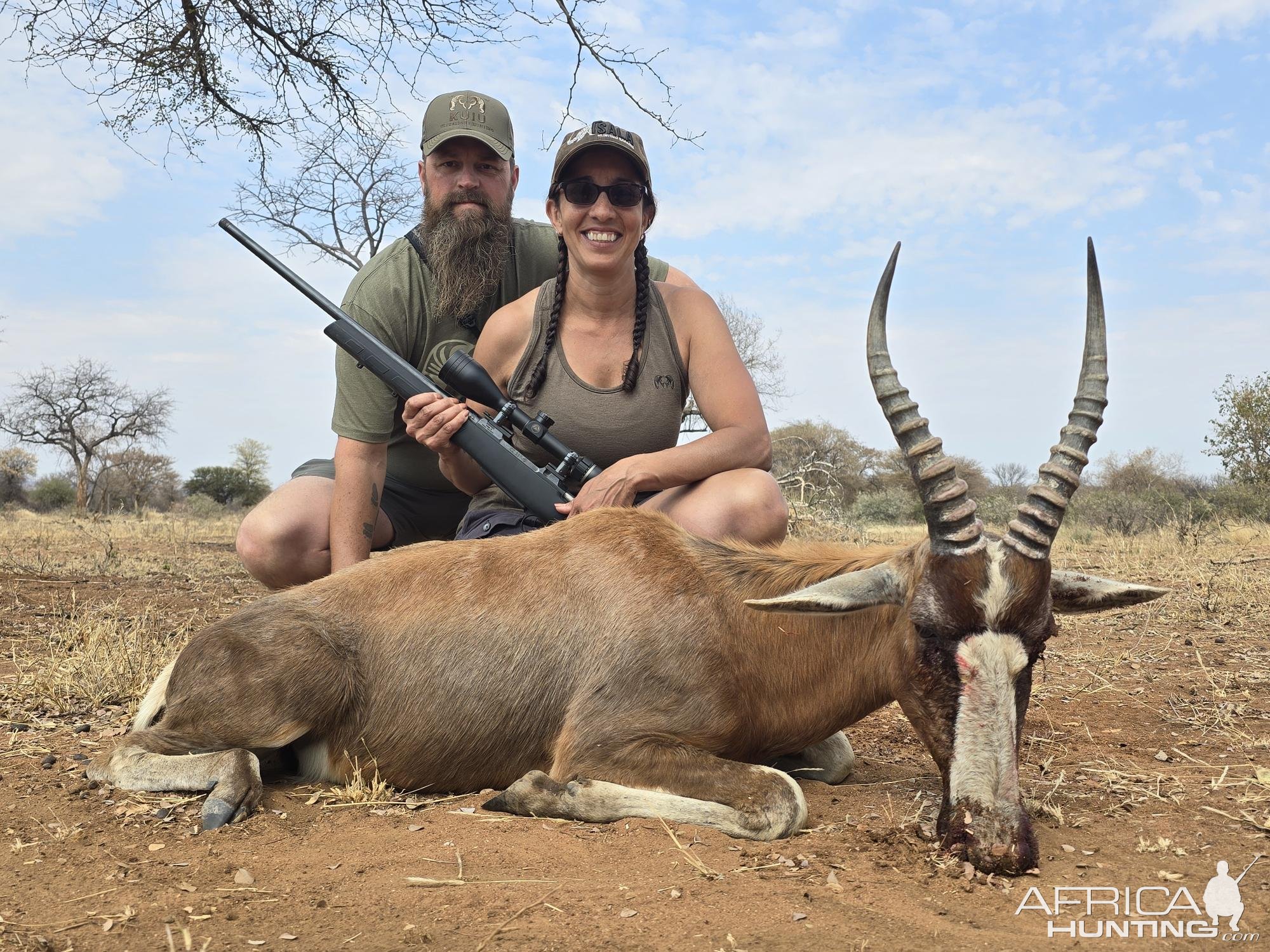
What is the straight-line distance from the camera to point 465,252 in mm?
6711

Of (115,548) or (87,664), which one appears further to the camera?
(115,548)

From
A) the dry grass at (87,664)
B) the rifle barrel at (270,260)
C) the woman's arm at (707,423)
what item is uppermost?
the rifle barrel at (270,260)

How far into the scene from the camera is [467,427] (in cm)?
567

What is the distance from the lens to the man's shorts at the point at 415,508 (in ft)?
23.3

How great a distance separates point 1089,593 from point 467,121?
4922mm

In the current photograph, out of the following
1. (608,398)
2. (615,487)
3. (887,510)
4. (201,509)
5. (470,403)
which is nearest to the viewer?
(615,487)

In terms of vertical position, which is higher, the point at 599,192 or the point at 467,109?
the point at 467,109

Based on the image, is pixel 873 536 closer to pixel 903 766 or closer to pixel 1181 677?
pixel 1181 677

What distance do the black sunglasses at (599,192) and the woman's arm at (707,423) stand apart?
2.18 ft

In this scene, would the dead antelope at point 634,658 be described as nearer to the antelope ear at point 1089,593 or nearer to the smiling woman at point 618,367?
the antelope ear at point 1089,593

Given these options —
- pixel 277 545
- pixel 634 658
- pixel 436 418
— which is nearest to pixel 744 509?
pixel 634 658

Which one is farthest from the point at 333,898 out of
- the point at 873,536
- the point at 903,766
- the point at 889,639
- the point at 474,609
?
the point at 873,536

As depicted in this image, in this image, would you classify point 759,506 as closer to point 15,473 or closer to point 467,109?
point 467,109

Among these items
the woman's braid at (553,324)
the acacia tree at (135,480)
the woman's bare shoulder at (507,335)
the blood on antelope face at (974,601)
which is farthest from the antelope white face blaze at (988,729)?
the acacia tree at (135,480)
